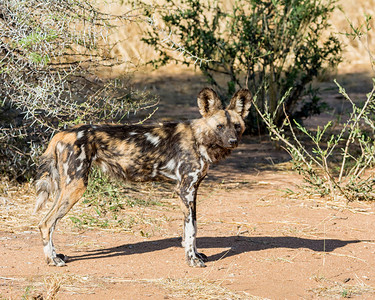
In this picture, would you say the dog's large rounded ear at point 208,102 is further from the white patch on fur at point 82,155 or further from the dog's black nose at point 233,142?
the white patch on fur at point 82,155

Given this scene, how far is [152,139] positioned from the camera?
5070mm

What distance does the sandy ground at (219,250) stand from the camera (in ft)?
13.6

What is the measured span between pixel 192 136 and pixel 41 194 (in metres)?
1.34

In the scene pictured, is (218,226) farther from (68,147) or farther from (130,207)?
(68,147)

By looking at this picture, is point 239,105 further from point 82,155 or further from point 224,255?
point 82,155

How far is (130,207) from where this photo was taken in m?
6.53

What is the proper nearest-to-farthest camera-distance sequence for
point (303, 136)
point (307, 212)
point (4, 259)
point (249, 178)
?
point (4, 259) → point (307, 212) → point (249, 178) → point (303, 136)

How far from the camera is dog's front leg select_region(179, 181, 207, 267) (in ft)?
15.7

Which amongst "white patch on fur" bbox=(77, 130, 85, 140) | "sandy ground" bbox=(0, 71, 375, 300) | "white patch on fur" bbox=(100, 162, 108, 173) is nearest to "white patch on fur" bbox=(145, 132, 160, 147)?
"white patch on fur" bbox=(100, 162, 108, 173)

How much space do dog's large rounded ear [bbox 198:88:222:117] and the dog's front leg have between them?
61cm

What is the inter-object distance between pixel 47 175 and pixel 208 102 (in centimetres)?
146

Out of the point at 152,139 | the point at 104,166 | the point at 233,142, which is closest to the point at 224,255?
the point at 233,142

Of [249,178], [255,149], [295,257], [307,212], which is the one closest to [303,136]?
[255,149]

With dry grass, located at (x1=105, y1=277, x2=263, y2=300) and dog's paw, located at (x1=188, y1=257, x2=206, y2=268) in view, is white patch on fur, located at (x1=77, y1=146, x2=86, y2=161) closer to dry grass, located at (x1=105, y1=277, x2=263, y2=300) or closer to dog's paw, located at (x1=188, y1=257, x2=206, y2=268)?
dry grass, located at (x1=105, y1=277, x2=263, y2=300)
